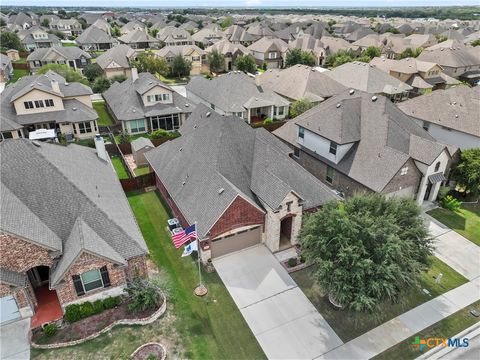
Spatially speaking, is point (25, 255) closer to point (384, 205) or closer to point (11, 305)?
point (11, 305)

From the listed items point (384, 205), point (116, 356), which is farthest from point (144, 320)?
point (384, 205)

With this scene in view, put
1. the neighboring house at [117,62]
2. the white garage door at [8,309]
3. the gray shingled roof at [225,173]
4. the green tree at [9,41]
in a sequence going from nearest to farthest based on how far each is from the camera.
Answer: the white garage door at [8,309] < the gray shingled roof at [225,173] < the neighboring house at [117,62] < the green tree at [9,41]

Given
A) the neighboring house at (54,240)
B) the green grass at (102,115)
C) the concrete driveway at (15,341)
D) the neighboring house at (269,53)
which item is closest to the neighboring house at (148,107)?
the green grass at (102,115)

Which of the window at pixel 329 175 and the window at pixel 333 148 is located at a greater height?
the window at pixel 333 148

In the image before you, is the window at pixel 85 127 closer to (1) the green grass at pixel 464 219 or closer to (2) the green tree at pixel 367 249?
(2) the green tree at pixel 367 249

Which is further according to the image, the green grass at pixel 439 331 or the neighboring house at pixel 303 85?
the neighboring house at pixel 303 85

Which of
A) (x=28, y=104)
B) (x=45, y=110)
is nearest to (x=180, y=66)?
(x=45, y=110)
